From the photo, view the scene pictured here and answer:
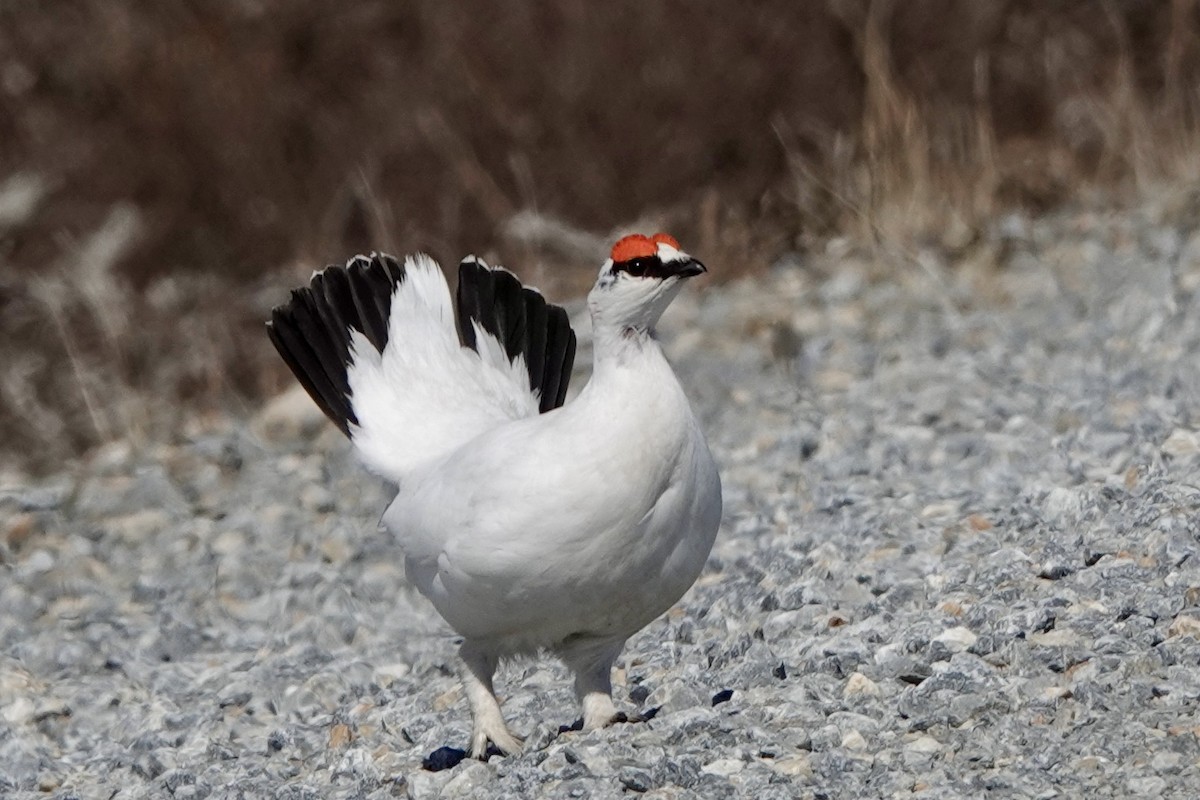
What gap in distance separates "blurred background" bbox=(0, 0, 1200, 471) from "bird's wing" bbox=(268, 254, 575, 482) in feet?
13.2

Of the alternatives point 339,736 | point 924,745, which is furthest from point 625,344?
point 339,736

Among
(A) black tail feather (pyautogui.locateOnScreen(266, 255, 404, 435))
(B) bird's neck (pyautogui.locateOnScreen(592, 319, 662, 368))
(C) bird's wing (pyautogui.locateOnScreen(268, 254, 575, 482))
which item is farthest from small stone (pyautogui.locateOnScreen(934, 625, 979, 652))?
(A) black tail feather (pyautogui.locateOnScreen(266, 255, 404, 435))

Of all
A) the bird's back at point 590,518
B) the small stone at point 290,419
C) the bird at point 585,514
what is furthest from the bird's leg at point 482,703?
the small stone at point 290,419

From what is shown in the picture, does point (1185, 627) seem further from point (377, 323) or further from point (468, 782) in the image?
point (377, 323)

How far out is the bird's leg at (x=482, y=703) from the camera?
17.0 feet

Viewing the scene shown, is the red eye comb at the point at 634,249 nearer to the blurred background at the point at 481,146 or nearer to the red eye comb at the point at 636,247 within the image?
the red eye comb at the point at 636,247

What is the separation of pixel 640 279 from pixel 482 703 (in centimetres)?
128

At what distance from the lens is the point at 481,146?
513 inches

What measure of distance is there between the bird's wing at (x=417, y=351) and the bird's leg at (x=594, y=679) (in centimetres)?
107

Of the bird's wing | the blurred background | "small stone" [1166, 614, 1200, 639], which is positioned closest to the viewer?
"small stone" [1166, 614, 1200, 639]

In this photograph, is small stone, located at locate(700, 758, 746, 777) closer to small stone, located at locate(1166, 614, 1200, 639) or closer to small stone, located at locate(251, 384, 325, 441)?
small stone, located at locate(1166, 614, 1200, 639)

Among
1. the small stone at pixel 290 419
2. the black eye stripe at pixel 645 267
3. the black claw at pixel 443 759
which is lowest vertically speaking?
the black claw at pixel 443 759

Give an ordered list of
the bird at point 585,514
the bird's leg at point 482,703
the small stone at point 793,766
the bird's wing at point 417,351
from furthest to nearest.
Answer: the bird's wing at point 417,351 → the bird's leg at point 482,703 → the bird at point 585,514 → the small stone at point 793,766

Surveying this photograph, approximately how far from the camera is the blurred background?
36.9 ft
